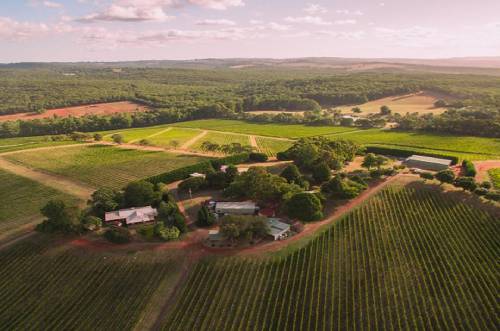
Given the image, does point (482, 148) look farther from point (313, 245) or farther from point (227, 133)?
point (227, 133)

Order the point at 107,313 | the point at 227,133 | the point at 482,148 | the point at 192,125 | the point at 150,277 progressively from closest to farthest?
the point at 107,313
the point at 150,277
the point at 482,148
the point at 227,133
the point at 192,125

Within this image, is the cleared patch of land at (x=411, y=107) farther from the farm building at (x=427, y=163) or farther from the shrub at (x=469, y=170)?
the shrub at (x=469, y=170)

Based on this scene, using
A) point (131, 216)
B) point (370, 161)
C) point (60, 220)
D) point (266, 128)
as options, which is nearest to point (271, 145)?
point (266, 128)


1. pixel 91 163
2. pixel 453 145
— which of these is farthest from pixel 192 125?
pixel 453 145

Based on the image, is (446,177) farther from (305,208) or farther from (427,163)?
(305,208)

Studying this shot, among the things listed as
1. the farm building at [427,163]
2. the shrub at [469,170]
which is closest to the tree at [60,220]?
the farm building at [427,163]

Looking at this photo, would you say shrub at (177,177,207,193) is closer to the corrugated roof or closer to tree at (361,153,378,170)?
tree at (361,153,378,170)

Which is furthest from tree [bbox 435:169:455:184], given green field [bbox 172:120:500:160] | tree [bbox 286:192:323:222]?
tree [bbox 286:192:323:222]
